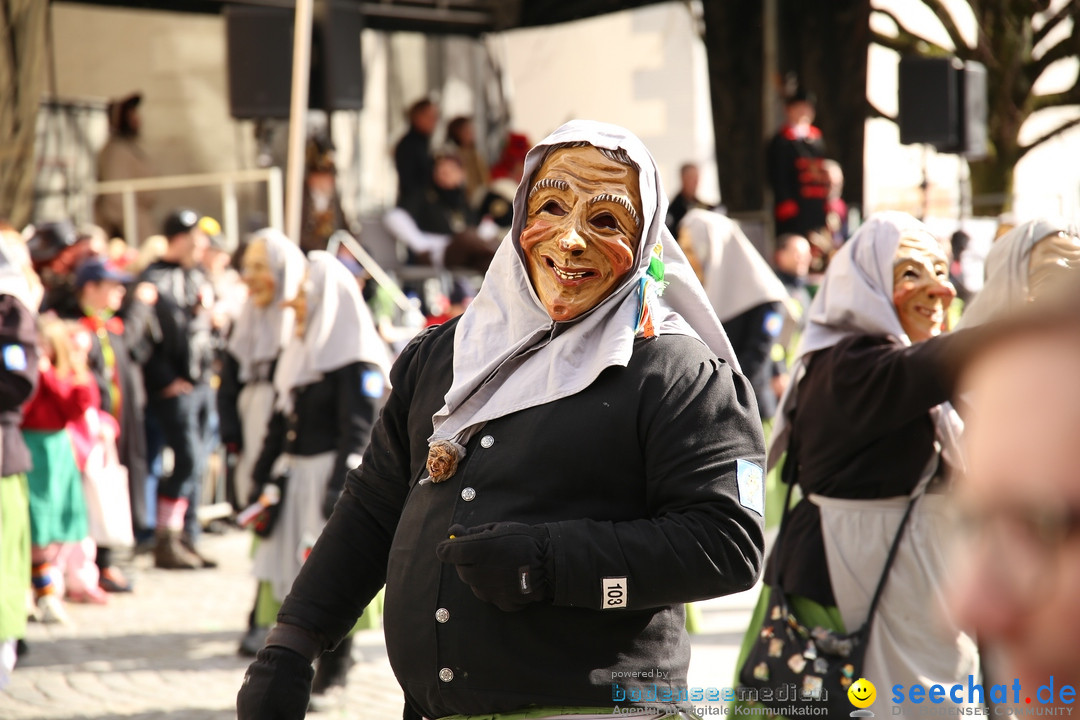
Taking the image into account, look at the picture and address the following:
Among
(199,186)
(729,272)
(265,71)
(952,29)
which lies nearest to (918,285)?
(729,272)

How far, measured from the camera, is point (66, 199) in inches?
544

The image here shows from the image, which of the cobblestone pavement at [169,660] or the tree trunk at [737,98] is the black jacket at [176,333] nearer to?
the cobblestone pavement at [169,660]

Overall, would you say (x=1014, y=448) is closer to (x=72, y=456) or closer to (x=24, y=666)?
(x=24, y=666)

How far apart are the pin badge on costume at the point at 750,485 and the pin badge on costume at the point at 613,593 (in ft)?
0.90

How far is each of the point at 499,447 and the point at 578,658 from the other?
0.40m

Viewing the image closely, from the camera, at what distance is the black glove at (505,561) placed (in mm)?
2041

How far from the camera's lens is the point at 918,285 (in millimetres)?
3633

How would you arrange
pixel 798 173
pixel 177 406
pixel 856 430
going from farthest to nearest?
pixel 798 173, pixel 177 406, pixel 856 430

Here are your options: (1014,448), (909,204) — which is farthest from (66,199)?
(1014,448)

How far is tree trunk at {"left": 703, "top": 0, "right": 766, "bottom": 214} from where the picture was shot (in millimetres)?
14578

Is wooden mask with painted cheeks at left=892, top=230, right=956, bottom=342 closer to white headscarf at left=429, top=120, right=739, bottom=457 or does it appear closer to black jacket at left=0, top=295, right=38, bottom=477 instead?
white headscarf at left=429, top=120, right=739, bottom=457

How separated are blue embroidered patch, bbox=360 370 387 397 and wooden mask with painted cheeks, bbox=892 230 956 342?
272 centimetres

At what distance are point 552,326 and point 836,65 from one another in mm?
12471

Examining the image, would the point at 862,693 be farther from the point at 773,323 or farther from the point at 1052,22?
the point at 1052,22
